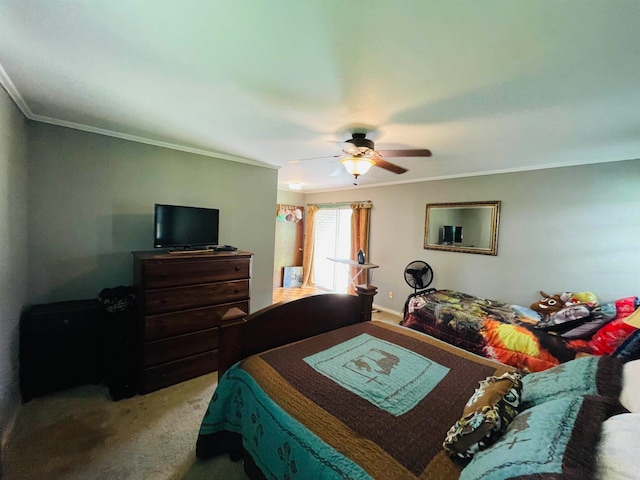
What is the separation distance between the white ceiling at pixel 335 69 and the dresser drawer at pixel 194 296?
1.41 m

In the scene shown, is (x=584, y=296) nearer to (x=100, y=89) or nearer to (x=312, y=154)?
(x=312, y=154)

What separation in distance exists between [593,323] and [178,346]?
11.5 feet

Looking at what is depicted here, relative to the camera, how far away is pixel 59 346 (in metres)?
2.08

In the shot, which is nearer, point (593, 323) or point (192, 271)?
point (593, 323)

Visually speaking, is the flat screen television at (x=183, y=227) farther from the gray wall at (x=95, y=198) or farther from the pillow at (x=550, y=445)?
the pillow at (x=550, y=445)

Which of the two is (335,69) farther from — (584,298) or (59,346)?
(584,298)

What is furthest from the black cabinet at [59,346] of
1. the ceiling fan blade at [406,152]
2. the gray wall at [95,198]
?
the ceiling fan blade at [406,152]

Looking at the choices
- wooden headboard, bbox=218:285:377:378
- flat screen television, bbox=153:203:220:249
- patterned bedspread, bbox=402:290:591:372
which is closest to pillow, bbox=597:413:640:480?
wooden headboard, bbox=218:285:377:378

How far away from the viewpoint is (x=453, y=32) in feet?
3.44

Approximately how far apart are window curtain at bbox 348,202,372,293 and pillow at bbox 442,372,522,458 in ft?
12.6

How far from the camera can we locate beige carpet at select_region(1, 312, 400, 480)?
150 centimetres

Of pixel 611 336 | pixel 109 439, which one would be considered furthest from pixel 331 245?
pixel 109 439

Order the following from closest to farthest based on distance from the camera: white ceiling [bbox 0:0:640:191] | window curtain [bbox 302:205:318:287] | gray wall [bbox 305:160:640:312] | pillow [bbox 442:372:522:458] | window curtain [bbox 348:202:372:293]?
pillow [bbox 442:372:522:458] → white ceiling [bbox 0:0:640:191] → gray wall [bbox 305:160:640:312] → window curtain [bbox 348:202:372:293] → window curtain [bbox 302:205:318:287]

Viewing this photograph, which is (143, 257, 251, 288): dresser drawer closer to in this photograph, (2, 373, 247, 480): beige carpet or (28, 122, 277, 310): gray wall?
(28, 122, 277, 310): gray wall
